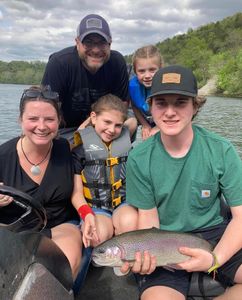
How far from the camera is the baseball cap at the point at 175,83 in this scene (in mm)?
2416

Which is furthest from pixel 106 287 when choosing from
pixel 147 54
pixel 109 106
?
pixel 147 54

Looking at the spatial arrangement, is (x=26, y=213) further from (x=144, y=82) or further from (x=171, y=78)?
(x=144, y=82)

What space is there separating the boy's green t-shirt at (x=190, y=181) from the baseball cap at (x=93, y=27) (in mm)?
1425

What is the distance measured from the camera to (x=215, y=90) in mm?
72812

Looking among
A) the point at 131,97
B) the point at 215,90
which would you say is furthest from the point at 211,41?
the point at 131,97

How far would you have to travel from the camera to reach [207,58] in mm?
94062

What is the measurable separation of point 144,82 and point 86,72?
2.22ft

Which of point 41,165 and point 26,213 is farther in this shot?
point 41,165

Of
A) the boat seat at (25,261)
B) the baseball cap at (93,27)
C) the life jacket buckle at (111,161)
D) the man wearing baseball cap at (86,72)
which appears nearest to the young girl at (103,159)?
the life jacket buckle at (111,161)

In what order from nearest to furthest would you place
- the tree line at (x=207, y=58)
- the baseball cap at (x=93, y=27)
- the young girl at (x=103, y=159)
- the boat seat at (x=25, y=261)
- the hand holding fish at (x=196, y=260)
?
the boat seat at (x=25, y=261), the hand holding fish at (x=196, y=260), the young girl at (x=103, y=159), the baseball cap at (x=93, y=27), the tree line at (x=207, y=58)

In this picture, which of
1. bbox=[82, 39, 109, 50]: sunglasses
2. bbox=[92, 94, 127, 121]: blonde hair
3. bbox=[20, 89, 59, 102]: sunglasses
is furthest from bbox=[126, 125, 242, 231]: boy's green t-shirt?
bbox=[82, 39, 109, 50]: sunglasses

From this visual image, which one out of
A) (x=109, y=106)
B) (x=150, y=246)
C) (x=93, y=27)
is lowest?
(x=150, y=246)

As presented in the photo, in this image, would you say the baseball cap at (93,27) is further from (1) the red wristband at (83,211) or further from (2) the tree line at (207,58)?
(2) the tree line at (207,58)

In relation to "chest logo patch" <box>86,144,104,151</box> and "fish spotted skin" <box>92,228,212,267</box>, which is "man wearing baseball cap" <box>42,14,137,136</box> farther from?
"fish spotted skin" <box>92,228,212,267</box>
